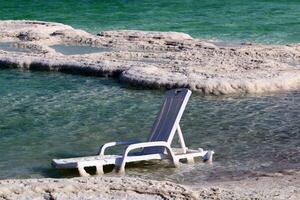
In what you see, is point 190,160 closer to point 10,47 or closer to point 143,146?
point 143,146

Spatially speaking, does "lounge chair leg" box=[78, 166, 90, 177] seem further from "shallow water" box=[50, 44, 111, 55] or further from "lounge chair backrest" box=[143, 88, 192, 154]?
"shallow water" box=[50, 44, 111, 55]

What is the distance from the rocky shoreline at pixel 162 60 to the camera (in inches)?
506

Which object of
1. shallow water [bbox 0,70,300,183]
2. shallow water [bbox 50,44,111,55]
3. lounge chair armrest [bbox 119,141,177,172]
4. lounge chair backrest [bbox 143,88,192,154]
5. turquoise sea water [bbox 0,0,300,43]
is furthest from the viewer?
turquoise sea water [bbox 0,0,300,43]

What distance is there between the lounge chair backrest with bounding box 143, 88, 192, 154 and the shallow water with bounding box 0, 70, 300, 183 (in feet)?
1.09

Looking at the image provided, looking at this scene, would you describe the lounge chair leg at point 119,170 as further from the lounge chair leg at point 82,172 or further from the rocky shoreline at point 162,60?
the rocky shoreline at point 162,60

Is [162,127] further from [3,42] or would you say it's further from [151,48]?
[3,42]

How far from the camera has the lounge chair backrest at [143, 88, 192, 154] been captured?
8.38 metres

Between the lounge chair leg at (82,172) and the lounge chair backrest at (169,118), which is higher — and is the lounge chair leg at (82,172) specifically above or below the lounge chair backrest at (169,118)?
below

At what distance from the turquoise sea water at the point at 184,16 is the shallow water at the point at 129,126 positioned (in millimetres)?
9179

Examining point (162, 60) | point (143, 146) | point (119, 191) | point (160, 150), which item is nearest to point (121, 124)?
point (160, 150)

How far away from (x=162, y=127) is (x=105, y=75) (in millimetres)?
5901

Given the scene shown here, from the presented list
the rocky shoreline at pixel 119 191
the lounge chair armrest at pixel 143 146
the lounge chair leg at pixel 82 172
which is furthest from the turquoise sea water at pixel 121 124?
the rocky shoreline at pixel 119 191

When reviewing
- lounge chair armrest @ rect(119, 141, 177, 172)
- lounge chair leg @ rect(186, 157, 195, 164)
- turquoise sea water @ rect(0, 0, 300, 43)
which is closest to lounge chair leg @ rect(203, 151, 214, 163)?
lounge chair leg @ rect(186, 157, 195, 164)

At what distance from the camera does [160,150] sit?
835cm
